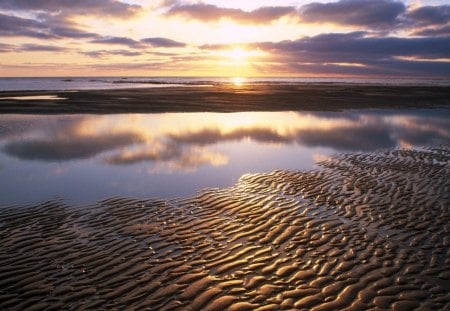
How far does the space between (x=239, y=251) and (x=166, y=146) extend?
11953 millimetres

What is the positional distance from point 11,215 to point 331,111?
32.4 m

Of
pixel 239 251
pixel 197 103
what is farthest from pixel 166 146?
pixel 197 103

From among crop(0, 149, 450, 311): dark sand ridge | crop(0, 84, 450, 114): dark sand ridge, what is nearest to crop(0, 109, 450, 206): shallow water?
crop(0, 149, 450, 311): dark sand ridge

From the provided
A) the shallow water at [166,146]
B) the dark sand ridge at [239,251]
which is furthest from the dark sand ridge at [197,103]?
the dark sand ridge at [239,251]

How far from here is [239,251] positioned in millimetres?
8086

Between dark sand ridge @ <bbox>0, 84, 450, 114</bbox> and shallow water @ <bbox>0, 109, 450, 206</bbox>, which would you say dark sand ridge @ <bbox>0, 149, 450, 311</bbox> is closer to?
shallow water @ <bbox>0, 109, 450, 206</bbox>

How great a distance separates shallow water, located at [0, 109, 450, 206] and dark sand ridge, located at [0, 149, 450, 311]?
4.93 feet

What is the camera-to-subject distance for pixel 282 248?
325 inches

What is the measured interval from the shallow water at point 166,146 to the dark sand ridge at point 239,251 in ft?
4.93

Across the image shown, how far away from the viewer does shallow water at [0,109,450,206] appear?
505 inches

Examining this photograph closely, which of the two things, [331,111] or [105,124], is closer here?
[105,124]

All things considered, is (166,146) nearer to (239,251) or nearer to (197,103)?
(239,251)

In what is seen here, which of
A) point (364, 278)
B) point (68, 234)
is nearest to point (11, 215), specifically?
point (68, 234)

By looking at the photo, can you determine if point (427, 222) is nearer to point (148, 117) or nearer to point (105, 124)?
point (105, 124)
